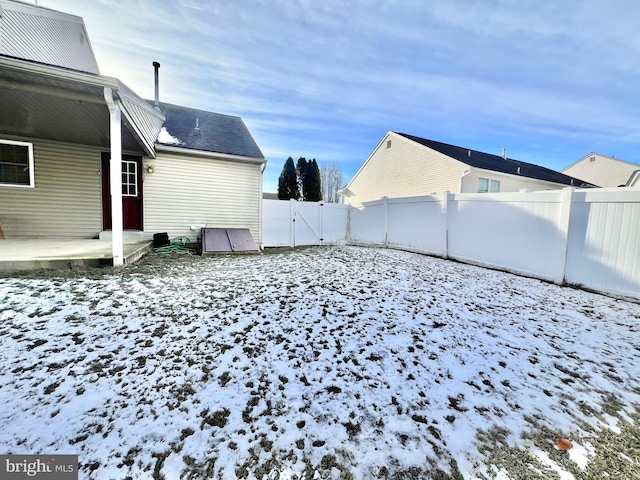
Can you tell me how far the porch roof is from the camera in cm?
376

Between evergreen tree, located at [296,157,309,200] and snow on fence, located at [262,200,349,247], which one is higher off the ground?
evergreen tree, located at [296,157,309,200]

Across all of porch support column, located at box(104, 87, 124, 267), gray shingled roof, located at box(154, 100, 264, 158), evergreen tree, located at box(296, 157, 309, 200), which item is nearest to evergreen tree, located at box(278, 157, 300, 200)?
evergreen tree, located at box(296, 157, 309, 200)

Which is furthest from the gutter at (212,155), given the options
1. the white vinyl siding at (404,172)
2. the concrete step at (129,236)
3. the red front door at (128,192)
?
the white vinyl siding at (404,172)

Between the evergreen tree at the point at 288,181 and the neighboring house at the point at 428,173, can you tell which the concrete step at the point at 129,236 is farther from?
the evergreen tree at the point at 288,181

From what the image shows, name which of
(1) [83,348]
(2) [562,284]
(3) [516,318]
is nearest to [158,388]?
(1) [83,348]

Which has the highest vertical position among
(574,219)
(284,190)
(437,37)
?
(437,37)

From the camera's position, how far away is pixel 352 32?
26.6ft

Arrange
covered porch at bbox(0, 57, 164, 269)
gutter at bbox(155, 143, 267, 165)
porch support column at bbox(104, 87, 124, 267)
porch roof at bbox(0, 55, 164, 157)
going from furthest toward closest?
gutter at bbox(155, 143, 267, 165)
porch support column at bbox(104, 87, 124, 267)
covered porch at bbox(0, 57, 164, 269)
porch roof at bbox(0, 55, 164, 157)

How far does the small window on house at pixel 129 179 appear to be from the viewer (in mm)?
7480

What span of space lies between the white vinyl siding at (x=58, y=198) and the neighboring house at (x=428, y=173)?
948 centimetres

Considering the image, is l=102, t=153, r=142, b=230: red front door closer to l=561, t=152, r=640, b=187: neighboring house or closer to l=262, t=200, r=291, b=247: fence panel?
l=262, t=200, r=291, b=247: fence panel

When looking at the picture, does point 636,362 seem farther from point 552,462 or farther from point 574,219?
point 574,219

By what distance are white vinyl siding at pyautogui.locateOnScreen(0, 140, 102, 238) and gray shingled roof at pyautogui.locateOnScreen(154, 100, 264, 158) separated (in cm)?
244

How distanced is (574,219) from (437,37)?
24.4 feet
